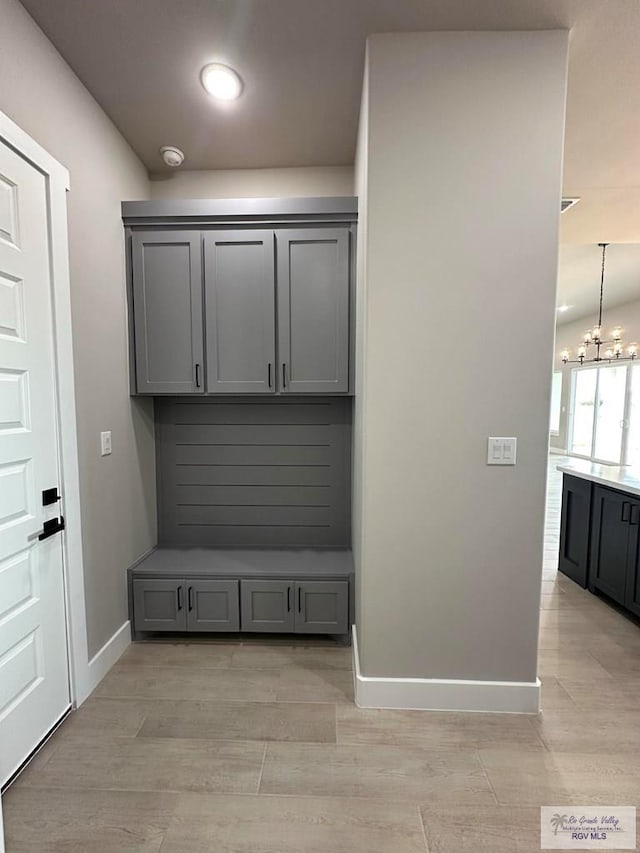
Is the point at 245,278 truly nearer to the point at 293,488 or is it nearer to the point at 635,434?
the point at 293,488

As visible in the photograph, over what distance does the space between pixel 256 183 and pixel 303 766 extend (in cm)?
318

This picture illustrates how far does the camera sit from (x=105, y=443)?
2211mm

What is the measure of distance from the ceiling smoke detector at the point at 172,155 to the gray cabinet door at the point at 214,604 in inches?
102

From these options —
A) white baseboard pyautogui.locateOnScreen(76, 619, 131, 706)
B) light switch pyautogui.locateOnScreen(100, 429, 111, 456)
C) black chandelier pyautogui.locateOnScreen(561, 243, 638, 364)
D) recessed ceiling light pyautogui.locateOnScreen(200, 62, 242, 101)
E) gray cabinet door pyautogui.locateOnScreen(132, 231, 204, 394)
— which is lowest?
white baseboard pyautogui.locateOnScreen(76, 619, 131, 706)

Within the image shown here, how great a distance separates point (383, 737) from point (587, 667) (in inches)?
51.6

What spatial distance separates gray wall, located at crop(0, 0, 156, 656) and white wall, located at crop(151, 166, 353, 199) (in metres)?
0.20

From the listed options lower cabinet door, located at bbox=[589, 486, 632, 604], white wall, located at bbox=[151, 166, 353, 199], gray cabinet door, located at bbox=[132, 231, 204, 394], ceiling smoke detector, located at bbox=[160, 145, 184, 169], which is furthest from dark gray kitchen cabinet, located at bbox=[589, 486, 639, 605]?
ceiling smoke detector, located at bbox=[160, 145, 184, 169]

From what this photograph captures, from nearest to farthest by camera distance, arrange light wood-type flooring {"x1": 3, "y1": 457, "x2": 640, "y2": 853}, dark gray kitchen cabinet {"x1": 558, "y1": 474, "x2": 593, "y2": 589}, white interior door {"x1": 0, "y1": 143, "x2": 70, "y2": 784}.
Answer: light wood-type flooring {"x1": 3, "y1": 457, "x2": 640, "y2": 853} → white interior door {"x1": 0, "y1": 143, "x2": 70, "y2": 784} → dark gray kitchen cabinet {"x1": 558, "y1": 474, "x2": 593, "y2": 589}

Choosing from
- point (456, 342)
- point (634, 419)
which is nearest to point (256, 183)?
point (456, 342)

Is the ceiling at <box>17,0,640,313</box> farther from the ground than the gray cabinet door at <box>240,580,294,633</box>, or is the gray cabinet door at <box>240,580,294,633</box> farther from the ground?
the ceiling at <box>17,0,640,313</box>

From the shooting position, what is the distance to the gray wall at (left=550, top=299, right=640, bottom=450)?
7.91 meters

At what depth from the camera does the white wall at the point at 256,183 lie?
8.80 feet

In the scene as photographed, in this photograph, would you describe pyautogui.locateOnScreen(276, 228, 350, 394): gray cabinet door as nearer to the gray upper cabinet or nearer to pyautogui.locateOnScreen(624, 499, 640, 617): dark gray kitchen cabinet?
the gray upper cabinet

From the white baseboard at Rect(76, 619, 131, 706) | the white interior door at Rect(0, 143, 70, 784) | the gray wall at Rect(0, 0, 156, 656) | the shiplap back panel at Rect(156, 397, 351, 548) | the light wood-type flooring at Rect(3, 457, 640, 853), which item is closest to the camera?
the light wood-type flooring at Rect(3, 457, 640, 853)
